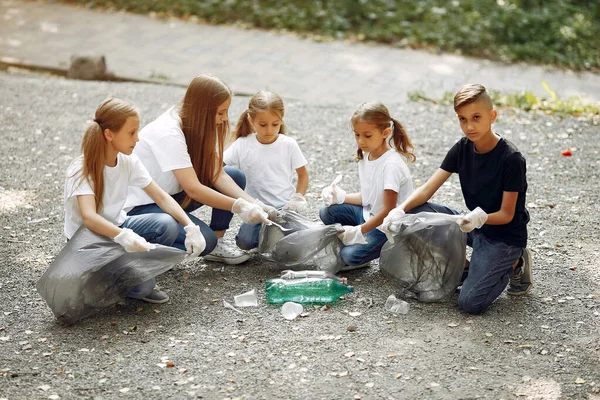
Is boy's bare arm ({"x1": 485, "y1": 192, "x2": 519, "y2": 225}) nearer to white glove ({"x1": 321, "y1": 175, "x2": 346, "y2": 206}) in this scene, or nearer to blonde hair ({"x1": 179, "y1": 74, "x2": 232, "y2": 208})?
white glove ({"x1": 321, "y1": 175, "x2": 346, "y2": 206})

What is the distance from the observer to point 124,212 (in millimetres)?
3559

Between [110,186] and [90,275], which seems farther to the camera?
[110,186]

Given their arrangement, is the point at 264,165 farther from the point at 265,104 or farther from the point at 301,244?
the point at 301,244

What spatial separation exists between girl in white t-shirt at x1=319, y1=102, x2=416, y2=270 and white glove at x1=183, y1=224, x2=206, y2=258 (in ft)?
2.19

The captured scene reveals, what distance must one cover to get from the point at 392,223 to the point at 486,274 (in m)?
0.47

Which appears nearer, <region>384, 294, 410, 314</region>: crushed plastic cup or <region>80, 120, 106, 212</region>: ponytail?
<region>80, 120, 106, 212</region>: ponytail

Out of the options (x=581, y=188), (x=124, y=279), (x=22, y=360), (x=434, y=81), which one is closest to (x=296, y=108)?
(x=434, y=81)

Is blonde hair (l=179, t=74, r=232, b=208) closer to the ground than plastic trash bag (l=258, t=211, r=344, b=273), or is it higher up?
higher up

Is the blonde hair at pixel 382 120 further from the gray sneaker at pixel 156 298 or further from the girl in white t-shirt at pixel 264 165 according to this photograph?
the gray sneaker at pixel 156 298

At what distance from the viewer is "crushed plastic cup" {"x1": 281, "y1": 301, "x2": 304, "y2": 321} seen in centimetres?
333

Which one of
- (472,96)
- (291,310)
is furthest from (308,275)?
(472,96)

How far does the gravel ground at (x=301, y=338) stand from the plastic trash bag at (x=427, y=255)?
0.09 m

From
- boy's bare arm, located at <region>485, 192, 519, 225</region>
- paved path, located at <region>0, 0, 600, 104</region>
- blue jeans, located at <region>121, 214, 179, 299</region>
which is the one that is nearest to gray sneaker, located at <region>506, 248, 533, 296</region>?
boy's bare arm, located at <region>485, 192, 519, 225</region>

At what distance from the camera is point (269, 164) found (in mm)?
3873
